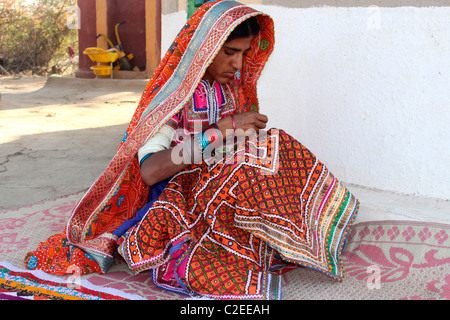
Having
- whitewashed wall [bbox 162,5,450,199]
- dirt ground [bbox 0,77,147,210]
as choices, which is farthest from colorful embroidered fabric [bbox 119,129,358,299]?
dirt ground [bbox 0,77,147,210]

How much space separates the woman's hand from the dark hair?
362 mm

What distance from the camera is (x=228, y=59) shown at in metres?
2.13

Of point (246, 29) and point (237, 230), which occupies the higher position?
point (246, 29)

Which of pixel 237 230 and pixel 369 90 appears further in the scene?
pixel 369 90

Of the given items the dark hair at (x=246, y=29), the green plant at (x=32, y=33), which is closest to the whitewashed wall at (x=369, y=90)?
the dark hair at (x=246, y=29)

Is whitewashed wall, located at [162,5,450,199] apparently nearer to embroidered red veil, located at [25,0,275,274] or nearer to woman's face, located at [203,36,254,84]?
embroidered red veil, located at [25,0,275,274]

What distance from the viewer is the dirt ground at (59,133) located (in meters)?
3.43

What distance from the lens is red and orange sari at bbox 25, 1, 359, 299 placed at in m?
1.91

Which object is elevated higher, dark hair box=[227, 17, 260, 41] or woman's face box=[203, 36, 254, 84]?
dark hair box=[227, 17, 260, 41]

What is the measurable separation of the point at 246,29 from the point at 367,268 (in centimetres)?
126

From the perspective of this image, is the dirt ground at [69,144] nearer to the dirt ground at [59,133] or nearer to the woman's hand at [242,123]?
the dirt ground at [59,133]

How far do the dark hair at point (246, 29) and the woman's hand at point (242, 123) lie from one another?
0.36 m

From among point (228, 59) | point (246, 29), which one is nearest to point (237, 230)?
point (228, 59)

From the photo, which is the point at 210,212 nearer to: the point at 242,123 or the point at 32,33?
the point at 242,123
